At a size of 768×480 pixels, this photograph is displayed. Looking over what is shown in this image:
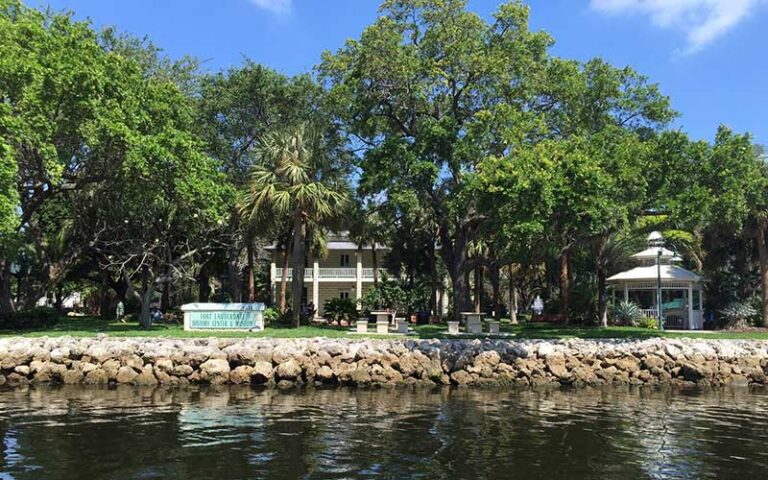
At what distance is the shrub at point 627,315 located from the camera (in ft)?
106

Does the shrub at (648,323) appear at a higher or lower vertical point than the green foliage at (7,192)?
lower

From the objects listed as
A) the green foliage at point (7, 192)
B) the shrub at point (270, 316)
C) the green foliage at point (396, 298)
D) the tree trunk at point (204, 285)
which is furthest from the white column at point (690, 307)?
the green foliage at point (7, 192)

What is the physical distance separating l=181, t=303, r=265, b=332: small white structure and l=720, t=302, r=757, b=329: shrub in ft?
70.4

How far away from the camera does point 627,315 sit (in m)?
32.5

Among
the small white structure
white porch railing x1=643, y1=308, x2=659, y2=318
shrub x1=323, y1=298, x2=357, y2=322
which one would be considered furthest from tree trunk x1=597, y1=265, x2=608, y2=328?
the small white structure

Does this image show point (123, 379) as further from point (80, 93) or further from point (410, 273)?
point (410, 273)

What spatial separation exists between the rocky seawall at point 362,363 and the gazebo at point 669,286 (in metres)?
10.9

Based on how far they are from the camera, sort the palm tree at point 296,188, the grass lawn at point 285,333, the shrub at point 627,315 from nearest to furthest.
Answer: the grass lawn at point 285,333 < the palm tree at point 296,188 < the shrub at point 627,315

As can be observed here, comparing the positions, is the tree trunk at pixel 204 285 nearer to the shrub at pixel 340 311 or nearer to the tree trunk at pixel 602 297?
the shrub at pixel 340 311

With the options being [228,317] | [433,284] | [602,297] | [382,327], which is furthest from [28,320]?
[602,297]

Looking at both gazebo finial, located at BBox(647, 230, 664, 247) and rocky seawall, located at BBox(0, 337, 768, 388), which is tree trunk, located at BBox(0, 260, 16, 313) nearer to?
rocky seawall, located at BBox(0, 337, 768, 388)

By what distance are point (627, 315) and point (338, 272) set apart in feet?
65.4

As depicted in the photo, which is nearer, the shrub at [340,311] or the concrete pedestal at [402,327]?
the concrete pedestal at [402,327]

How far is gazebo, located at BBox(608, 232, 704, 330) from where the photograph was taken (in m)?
32.0
